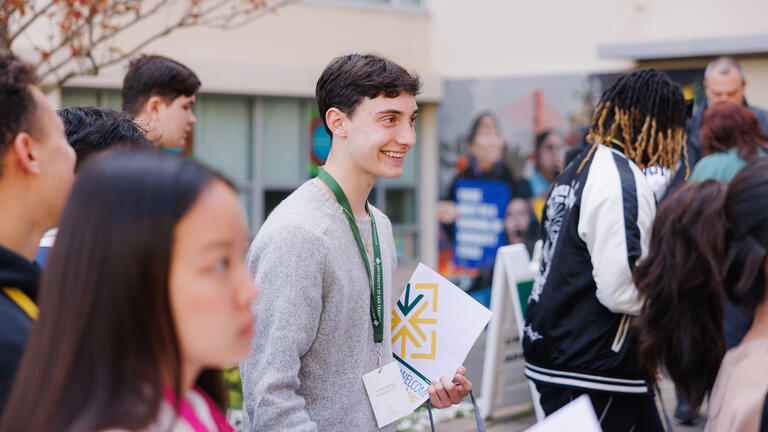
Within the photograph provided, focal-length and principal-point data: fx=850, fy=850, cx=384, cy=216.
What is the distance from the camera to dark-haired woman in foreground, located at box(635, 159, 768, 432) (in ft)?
6.69

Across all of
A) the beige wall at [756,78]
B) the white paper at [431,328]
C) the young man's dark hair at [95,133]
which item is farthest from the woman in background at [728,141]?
the beige wall at [756,78]

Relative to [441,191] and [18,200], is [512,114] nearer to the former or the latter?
[441,191]

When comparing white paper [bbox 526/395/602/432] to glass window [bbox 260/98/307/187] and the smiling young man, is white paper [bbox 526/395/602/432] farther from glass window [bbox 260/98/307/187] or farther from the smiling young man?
glass window [bbox 260/98/307/187]

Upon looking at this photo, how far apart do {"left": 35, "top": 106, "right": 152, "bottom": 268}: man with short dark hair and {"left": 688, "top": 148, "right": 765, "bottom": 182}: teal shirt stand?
3.91m

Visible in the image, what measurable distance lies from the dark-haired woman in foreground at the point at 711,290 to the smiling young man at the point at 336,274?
640 millimetres

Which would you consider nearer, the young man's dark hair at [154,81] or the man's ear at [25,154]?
the man's ear at [25,154]

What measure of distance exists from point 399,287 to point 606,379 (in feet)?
30.1

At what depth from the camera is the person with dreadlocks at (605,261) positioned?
3.23 meters

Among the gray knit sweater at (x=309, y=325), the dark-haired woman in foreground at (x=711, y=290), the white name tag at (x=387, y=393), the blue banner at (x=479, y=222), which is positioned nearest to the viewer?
the dark-haired woman in foreground at (x=711, y=290)

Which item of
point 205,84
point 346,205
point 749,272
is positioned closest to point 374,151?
point 346,205

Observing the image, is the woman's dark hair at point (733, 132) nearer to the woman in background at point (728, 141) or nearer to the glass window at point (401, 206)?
the woman in background at point (728, 141)

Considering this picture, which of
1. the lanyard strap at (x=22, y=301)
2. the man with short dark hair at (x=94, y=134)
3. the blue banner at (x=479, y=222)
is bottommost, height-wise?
the blue banner at (x=479, y=222)

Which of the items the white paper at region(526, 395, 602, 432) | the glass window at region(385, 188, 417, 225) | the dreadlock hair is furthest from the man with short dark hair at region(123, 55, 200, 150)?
the glass window at region(385, 188, 417, 225)

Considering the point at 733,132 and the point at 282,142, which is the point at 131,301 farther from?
the point at 282,142
